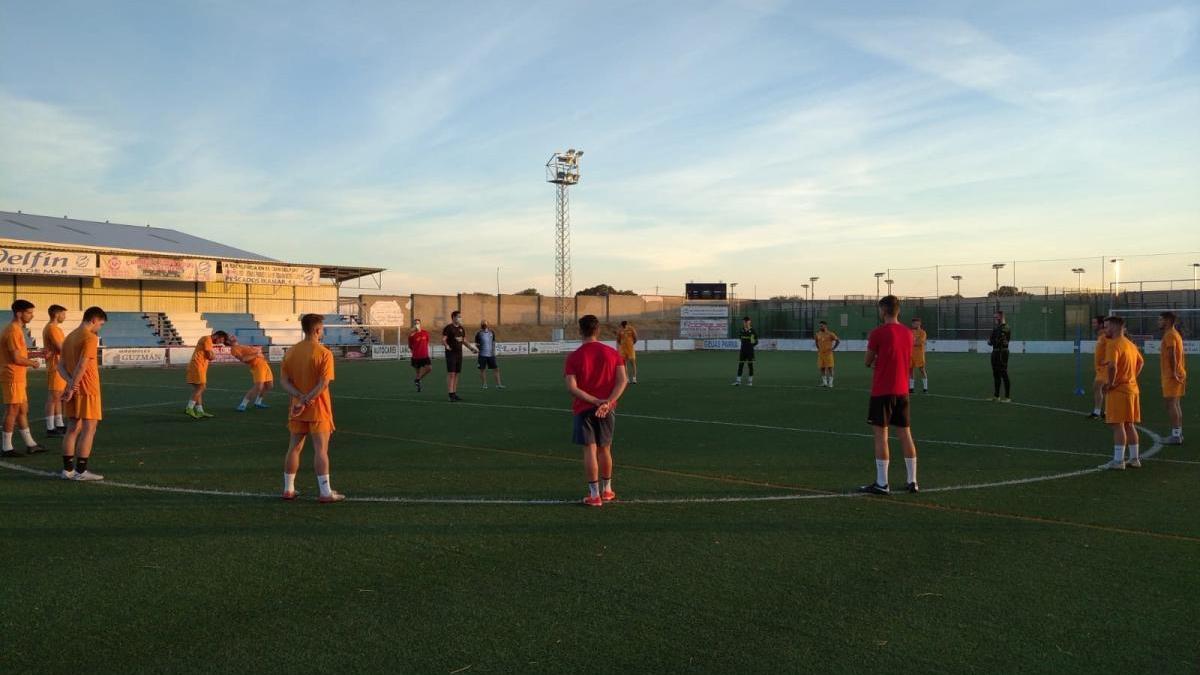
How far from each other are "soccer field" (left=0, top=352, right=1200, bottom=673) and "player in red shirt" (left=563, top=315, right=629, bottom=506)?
19.4 inches

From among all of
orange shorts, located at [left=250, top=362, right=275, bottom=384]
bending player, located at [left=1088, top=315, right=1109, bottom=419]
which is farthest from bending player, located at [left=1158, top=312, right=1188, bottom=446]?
orange shorts, located at [left=250, top=362, right=275, bottom=384]

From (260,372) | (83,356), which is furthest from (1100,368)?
(260,372)

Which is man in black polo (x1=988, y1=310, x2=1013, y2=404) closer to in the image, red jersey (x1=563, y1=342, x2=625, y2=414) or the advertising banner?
red jersey (x1=563, y1=342, x2=625, y2=414)

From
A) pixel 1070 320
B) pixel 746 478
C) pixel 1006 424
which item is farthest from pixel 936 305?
pixel 746 478

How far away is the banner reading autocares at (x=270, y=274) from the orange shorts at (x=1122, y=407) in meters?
44.7

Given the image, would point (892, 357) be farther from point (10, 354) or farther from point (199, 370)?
point (199, 370)

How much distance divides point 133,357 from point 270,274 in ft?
46.3

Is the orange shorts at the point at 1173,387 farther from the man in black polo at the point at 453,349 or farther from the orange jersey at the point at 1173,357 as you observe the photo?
the man in black polo at the point at 453,349

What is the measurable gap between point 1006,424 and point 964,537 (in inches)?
332

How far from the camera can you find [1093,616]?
15.6 feet

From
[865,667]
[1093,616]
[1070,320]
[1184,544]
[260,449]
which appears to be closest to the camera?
[865,667]

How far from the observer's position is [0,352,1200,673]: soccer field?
432cm

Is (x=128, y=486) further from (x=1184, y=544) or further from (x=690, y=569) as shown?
(x=1184, y=544)

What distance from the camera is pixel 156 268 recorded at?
43250 millimetres
